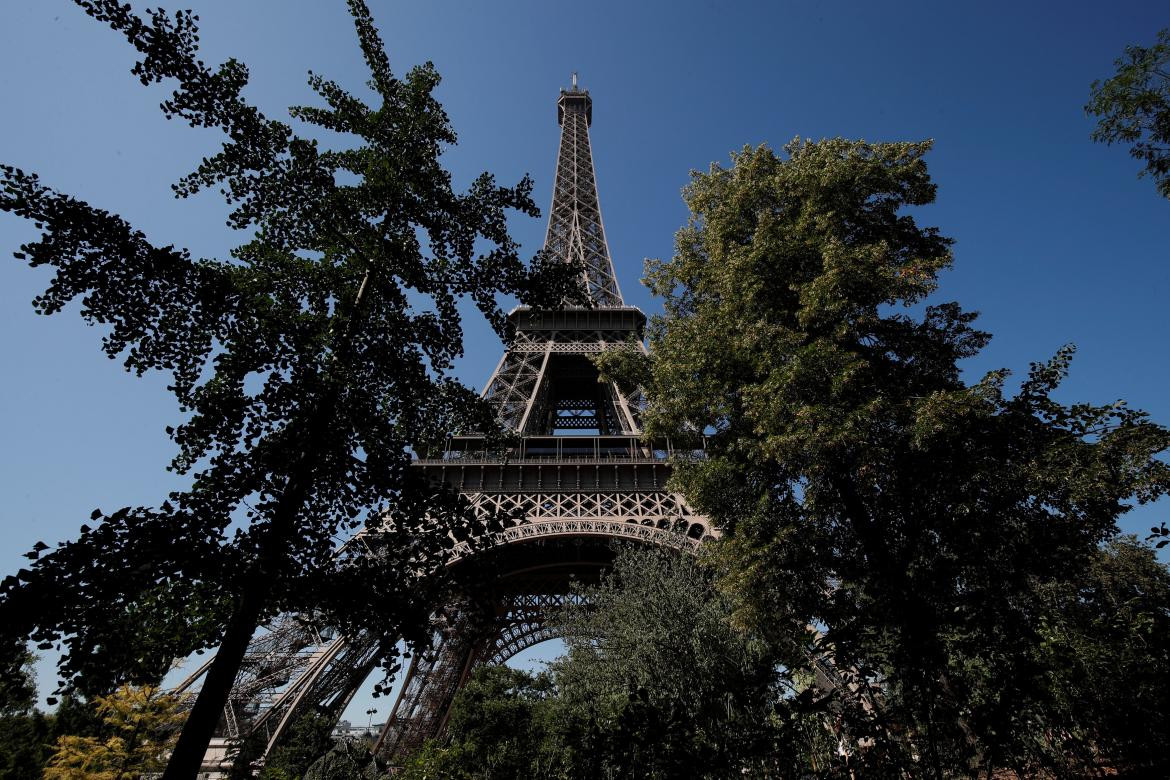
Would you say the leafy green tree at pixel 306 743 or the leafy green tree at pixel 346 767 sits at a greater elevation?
the leafy green tree at pixel 306 743

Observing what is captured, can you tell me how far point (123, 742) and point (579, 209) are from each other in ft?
127

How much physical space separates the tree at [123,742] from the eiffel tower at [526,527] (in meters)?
1.35

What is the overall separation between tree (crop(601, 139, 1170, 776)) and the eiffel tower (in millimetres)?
2611

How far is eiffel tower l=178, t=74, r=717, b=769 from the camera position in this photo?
17109 mm

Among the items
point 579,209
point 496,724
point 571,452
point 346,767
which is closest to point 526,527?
point 571,452

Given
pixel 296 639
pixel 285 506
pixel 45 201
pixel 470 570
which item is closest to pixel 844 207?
pixel 470 570

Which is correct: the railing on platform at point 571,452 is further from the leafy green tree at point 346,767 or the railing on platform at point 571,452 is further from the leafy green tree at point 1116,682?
the leafy green tree at point 1116,682

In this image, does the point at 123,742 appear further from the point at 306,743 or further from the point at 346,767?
the point at 306,743

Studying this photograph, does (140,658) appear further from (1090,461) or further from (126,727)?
(126,727)

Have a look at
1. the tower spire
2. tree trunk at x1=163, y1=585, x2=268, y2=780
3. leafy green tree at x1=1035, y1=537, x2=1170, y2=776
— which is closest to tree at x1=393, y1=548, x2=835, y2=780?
leafy green tree at x1=1035, y1=537, x2=1170, y2=776

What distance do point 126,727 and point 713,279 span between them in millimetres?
18085

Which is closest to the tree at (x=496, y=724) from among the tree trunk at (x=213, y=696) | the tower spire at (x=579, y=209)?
the tree trunk at (x=213, y=696)

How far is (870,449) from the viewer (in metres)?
7.98

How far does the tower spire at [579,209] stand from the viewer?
1403 inches
